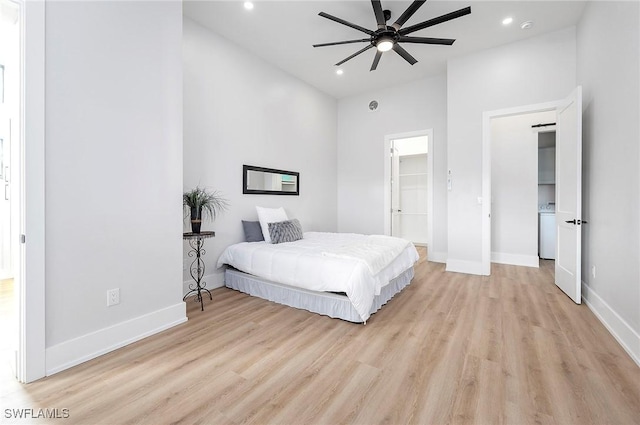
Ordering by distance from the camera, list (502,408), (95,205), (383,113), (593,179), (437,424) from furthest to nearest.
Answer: (383,113) < (593,179) < (95,205) < (502,408) < (437,424)

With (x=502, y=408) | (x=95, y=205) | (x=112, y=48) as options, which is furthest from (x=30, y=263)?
(x=502, y=408)

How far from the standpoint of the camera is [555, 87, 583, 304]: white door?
2914 mm

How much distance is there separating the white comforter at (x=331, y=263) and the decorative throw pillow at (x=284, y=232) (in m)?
0.14

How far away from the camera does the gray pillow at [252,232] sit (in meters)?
Result: 3.86

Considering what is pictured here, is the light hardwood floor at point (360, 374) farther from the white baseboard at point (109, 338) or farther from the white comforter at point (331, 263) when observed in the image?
the white comforter at point (331, 263)

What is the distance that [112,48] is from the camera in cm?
207

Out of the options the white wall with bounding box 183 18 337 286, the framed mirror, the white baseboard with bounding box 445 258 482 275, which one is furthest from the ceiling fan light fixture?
the white baseboard with bounding box 445 258 482 275

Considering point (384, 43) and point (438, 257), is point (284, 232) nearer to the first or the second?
point (384, 43)

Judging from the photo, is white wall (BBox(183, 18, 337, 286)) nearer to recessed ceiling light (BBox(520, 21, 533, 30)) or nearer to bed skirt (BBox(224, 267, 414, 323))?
bed skirt (BBox(224, 267, 414, 323))

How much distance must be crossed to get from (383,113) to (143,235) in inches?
192

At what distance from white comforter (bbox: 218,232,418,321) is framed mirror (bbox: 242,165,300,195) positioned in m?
0.93

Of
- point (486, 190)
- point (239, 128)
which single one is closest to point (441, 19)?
point (486, 190)

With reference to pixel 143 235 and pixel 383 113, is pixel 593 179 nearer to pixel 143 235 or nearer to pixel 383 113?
pixel 383 113

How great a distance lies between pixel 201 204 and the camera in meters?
3.00
